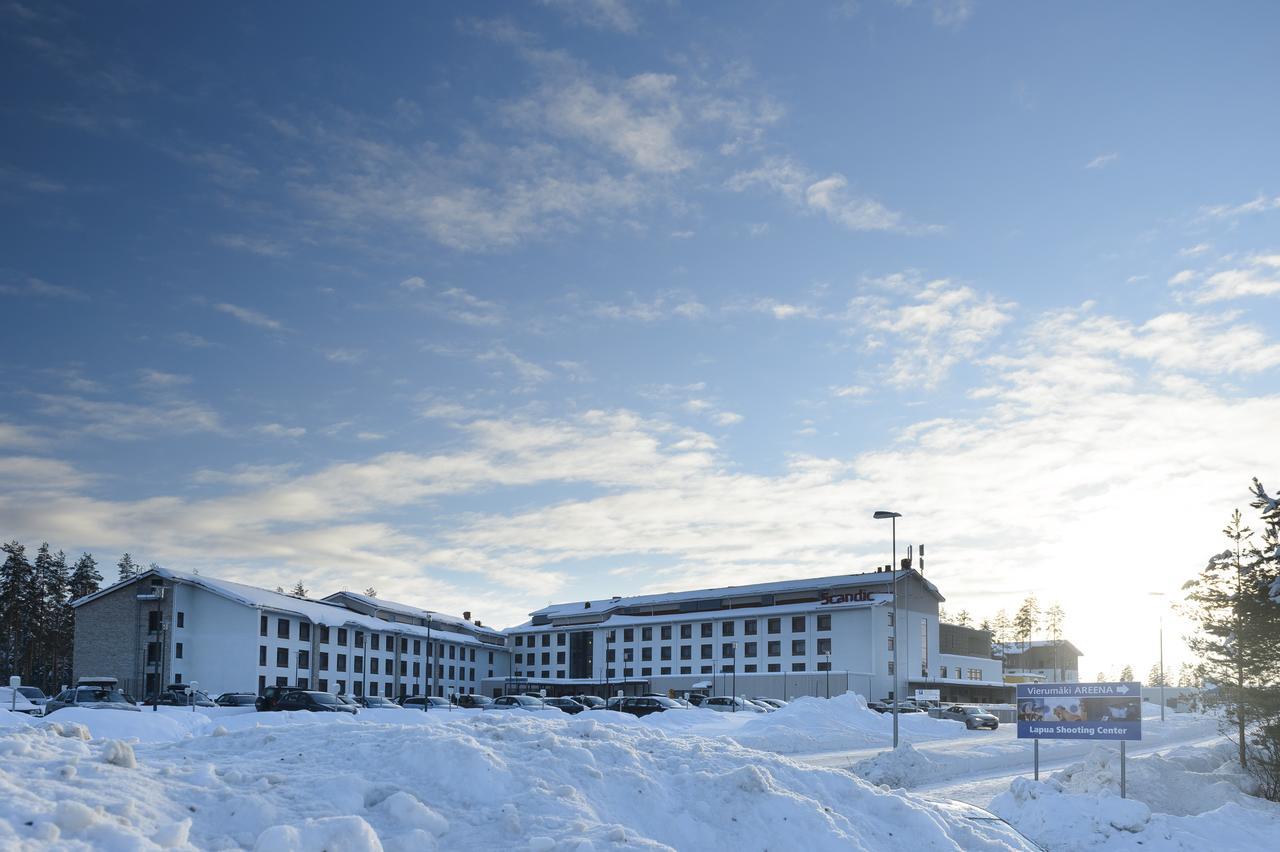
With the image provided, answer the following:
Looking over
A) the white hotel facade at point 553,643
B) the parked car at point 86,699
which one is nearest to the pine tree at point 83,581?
the white hotel facade at point 553,643

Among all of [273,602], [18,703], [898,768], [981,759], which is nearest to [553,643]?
[273,602]

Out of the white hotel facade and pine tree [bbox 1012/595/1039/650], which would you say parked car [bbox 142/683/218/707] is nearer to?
the white hotel facade

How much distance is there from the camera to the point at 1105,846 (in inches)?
779

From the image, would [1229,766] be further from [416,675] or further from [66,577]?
[66,577]

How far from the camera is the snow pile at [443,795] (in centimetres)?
971

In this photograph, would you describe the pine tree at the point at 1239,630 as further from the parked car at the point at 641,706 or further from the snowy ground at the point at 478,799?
the parked car at the point at 641,706

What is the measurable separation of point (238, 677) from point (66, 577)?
48.0 meters

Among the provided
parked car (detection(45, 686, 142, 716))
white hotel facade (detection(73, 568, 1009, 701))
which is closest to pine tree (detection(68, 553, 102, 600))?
white hotel facade (detection(73, 568, 1009, 701))

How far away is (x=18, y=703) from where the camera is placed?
50.2 m

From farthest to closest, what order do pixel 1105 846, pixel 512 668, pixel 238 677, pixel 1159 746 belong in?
pixel 512 668, pixel 238 677, pixel 1159 746, pixel 1105 846

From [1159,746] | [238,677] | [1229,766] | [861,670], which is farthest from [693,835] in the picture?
[861,670]

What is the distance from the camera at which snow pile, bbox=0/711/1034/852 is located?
971 centimetres

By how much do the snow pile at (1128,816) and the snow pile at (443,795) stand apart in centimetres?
469

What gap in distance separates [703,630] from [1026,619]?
283 ft
